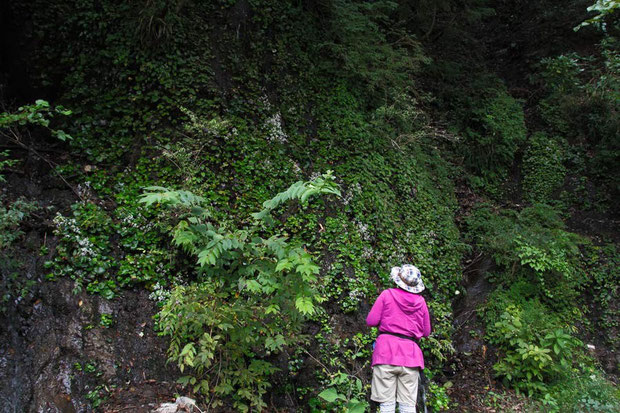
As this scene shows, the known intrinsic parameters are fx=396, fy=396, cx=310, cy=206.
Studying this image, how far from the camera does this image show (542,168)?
10.4 metres

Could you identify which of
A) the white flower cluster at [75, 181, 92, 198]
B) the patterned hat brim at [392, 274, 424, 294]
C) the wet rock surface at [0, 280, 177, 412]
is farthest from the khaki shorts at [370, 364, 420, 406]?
the white flower cluster at [75, 181, 92, 198]

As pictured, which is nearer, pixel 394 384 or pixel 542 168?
pixel 394 384

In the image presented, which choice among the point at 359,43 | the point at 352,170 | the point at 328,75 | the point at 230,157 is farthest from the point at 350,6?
the point at 230,157

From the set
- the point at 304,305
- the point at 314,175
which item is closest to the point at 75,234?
the point at 304,305

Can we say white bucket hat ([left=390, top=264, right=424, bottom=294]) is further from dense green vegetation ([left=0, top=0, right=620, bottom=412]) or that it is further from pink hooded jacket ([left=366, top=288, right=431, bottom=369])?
dense green vegetation ([left=0, top=0, right=620, bottom=412])

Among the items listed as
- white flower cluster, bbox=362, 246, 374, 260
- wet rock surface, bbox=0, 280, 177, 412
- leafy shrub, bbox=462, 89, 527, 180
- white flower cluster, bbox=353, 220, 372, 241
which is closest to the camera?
wet rock surface, bbox=0, 280, 177, 412

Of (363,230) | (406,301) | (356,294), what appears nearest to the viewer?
(406,301)

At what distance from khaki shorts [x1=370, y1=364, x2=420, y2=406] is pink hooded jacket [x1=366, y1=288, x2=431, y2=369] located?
0.09 meters

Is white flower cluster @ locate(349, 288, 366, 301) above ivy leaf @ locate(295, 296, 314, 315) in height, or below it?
below

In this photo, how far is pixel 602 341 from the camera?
292 inches

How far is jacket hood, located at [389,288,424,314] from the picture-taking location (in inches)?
187

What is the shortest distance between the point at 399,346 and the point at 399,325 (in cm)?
23

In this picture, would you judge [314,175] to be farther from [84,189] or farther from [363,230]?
[84,189]

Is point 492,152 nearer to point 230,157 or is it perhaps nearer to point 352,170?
point 352,170
